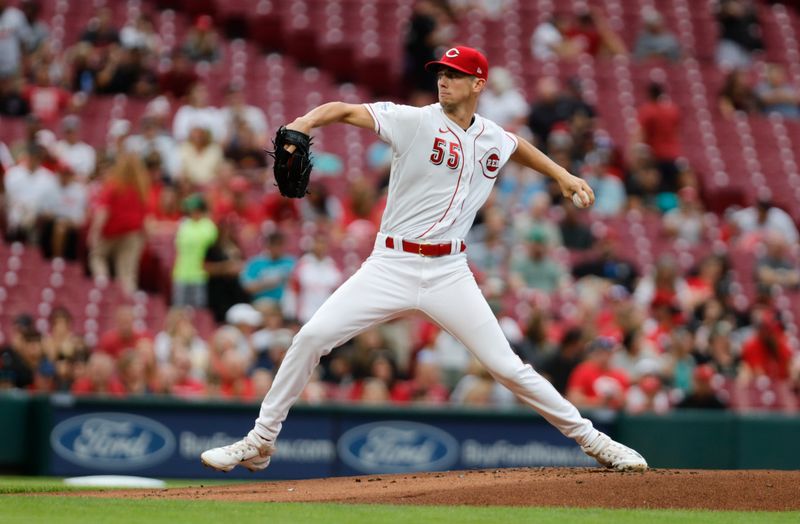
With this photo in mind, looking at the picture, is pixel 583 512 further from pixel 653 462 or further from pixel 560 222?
pixel 560 222

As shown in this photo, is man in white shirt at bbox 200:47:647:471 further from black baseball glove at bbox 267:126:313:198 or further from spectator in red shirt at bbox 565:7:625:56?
spectator in red shirt at bbox 565:7:625:56

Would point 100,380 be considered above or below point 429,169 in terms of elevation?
below

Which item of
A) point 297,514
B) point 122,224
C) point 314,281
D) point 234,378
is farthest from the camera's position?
point 122,224

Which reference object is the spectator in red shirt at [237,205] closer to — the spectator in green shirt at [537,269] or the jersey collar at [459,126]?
the spectator in green shirt at [537,269]

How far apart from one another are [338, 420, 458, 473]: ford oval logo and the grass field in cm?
447

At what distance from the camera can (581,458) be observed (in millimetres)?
11344

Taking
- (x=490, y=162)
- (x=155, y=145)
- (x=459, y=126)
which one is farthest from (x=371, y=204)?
(x=459, y=126)

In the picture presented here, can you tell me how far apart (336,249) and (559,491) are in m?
6.67

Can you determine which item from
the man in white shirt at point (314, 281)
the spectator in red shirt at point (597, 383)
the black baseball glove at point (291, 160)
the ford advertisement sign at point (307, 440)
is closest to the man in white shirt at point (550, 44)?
the man in white shirt at point (314, 281)

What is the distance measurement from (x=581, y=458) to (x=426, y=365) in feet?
4.99

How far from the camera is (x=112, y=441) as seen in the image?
35.7 feet

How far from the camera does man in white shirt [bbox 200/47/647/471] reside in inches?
266

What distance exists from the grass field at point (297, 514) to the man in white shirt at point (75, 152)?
24.8 feet

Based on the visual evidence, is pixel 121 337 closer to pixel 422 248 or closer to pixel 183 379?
pixel 183 379
